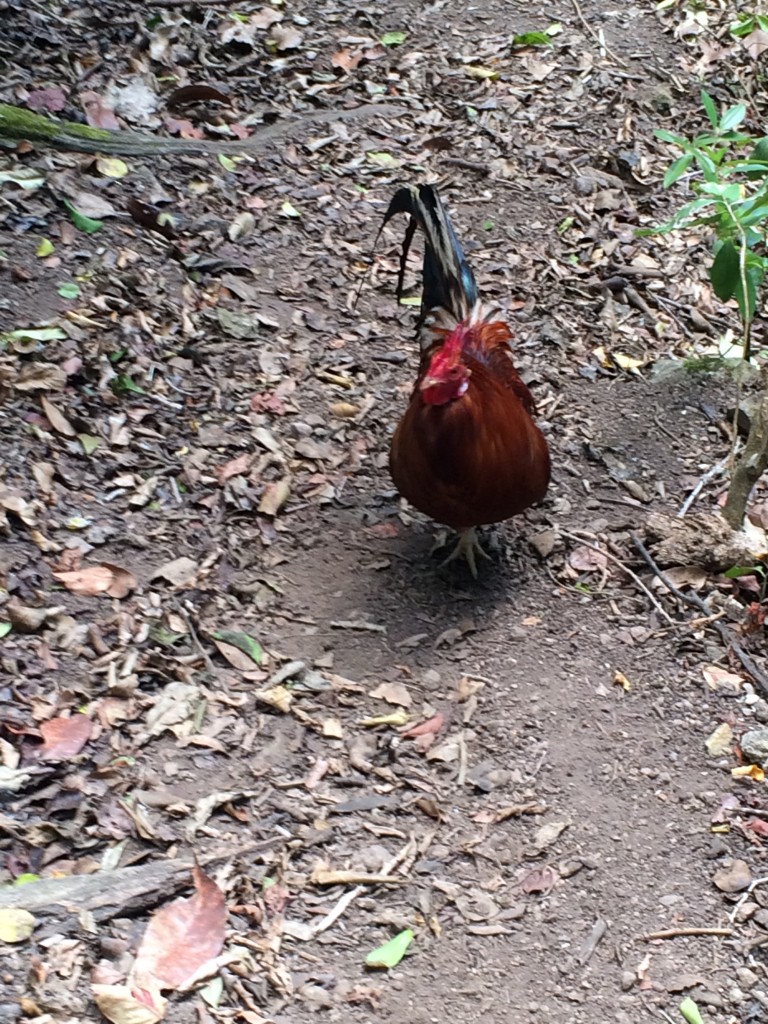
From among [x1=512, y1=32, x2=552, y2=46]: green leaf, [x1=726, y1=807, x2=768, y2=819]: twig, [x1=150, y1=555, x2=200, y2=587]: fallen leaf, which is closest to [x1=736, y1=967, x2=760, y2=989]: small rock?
[x1=726, y1=807, x2=768, y2=819]: twig

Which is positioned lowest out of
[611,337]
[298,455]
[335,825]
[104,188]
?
[335,825]

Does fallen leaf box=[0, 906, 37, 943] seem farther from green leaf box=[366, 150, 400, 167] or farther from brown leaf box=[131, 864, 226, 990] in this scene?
green leaf box=[366, 150, 400, 167]

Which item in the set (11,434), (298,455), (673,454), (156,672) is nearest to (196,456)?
(298,455)

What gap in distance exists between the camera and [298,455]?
15.5 feet

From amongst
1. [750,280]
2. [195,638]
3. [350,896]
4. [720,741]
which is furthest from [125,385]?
[720,741]

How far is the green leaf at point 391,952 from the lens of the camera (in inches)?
116

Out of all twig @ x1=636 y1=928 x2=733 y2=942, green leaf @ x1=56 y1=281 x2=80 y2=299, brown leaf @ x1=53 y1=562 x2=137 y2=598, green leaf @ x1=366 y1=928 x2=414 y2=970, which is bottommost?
green leaf @ x1=366 y1=928 x2=414 y2=970

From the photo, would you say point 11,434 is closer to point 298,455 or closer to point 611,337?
point 298,455

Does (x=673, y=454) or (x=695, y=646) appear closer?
(x=695, y=646)

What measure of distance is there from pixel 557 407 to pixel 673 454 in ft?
1.91

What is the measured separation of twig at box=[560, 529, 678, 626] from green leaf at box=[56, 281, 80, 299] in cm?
244

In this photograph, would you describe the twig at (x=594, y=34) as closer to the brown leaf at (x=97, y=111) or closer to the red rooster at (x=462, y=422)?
the red rooster at (x=462, y=422)

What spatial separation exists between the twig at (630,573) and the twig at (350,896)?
1.38 meters

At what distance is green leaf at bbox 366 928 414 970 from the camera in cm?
296
